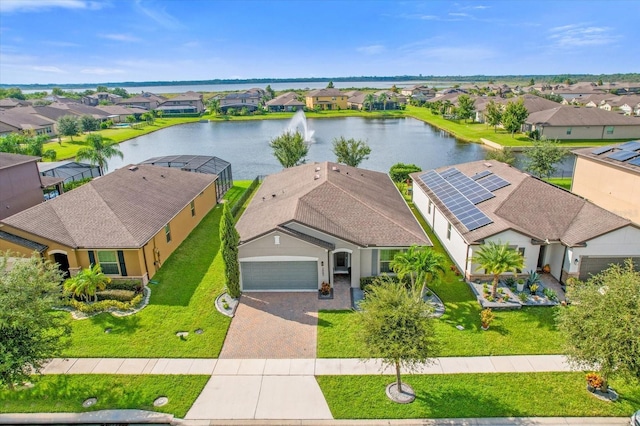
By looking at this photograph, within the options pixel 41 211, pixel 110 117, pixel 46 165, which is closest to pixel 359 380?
pixel 41 211

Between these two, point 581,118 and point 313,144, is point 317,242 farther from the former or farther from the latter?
point 581,118

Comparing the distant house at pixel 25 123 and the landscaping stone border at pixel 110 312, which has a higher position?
the distant house at pixel 25 123

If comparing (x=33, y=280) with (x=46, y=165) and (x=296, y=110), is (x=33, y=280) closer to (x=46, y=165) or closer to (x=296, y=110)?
(x=46, y=165)

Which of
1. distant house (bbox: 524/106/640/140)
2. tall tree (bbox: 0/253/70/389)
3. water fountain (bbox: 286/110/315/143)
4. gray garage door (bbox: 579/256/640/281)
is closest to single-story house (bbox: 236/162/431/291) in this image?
gray garage door (bbox: 579/256/640/281)

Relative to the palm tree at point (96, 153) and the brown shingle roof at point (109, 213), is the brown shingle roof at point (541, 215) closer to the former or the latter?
the brown shingle roof at point (109, 213)

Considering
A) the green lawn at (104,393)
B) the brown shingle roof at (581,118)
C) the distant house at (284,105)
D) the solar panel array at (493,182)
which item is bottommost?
the green lawn at (104,393)

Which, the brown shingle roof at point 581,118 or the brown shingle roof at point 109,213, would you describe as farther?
the brown shingle roof at point 581,118

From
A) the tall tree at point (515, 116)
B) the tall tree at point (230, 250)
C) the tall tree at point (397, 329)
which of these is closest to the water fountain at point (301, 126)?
the tall tree at point (515, 116)
